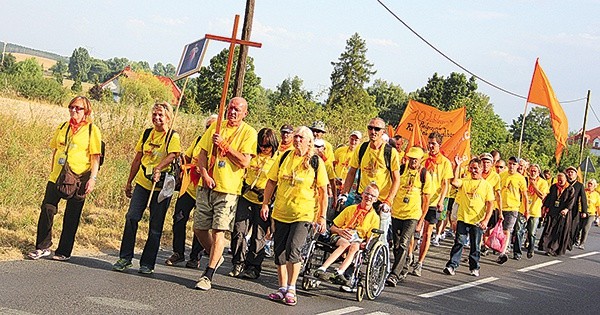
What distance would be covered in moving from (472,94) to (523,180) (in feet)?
210

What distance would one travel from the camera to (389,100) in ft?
334

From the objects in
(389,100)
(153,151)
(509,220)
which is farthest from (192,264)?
(389,100)

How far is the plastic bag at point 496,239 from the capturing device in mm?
13734

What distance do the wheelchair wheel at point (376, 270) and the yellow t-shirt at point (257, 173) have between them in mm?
1525

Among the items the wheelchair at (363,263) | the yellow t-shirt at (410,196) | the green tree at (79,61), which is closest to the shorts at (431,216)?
the yellow t-shirt at (410,196)

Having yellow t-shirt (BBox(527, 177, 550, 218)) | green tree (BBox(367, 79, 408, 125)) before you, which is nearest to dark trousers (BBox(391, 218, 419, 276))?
yellow t-shirt (BBox(527, 177, 550, 218))

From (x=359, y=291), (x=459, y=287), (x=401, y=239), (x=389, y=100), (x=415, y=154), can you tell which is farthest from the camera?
(x=389, y=100)

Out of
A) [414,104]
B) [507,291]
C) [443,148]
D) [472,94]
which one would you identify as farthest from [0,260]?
[472,94]

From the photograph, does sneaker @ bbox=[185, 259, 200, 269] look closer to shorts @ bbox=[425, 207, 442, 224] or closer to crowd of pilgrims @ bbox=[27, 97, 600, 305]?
crowd of pilgrims @ bbox=[27, 97, 600, 305]

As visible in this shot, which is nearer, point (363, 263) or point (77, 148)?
point (77, 148)

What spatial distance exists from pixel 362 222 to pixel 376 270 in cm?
57

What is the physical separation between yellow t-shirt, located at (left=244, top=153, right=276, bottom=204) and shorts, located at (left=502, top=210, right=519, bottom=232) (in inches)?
257

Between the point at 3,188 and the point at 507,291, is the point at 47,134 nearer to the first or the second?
the point at 3,188

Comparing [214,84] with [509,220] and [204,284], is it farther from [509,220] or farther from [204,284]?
[204,284]
